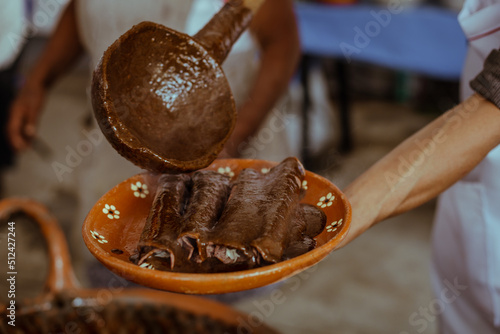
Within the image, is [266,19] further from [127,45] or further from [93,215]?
[93,215]

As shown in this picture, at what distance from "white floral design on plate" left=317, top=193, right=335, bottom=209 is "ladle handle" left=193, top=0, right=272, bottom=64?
372 mm

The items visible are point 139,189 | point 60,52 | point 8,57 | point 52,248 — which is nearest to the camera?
point 139,189

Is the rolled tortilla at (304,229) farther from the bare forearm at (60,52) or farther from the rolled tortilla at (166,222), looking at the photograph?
the bare forearm at (60,52)

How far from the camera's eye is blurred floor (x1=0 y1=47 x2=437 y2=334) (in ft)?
9.40

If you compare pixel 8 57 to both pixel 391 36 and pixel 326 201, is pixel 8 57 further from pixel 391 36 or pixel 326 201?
pixel 326 201

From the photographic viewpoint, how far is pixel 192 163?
990 mm

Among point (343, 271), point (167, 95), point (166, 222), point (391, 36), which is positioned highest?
point (167, 95)

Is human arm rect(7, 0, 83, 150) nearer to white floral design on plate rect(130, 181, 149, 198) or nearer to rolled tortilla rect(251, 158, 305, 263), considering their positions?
white floral design on plate rect(130, 181, 149, 198)

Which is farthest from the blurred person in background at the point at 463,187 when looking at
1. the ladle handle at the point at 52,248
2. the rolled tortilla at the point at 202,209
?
the ladle handle at the point at 52,248

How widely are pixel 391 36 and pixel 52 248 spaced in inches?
116

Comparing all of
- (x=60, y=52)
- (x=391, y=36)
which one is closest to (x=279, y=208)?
(x=60, y=52)

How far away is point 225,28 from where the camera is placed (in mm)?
1116

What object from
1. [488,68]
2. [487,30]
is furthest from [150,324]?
[487,30]

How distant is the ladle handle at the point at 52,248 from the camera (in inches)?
62.3
